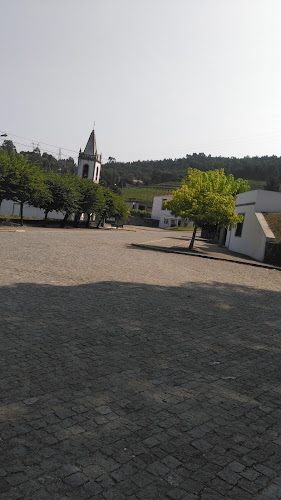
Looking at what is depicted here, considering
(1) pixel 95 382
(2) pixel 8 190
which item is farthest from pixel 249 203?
(1) pixel 95 382

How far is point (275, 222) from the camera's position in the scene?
72.0 ft

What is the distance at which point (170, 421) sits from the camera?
359 cm

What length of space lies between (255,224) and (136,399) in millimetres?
20478

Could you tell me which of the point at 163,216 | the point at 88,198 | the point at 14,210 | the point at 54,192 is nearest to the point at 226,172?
the point at 163,216

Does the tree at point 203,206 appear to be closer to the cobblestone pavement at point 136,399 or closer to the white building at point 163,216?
the cobblestone pavement at point 136,399

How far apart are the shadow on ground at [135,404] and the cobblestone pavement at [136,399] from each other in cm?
1

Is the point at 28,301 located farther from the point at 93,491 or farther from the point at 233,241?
the point at 233,241

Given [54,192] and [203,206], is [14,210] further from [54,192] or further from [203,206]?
[203,206]

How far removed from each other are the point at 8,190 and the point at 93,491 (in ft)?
110

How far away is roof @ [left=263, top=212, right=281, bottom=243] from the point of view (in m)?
20.4

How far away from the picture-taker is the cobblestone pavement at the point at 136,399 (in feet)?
9.06

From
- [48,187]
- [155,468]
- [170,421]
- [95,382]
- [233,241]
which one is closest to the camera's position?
[155,468]

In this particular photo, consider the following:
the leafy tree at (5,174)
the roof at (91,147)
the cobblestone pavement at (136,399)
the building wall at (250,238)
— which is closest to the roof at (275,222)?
the building wall at (250,238)

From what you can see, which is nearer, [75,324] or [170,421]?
[170,421]
